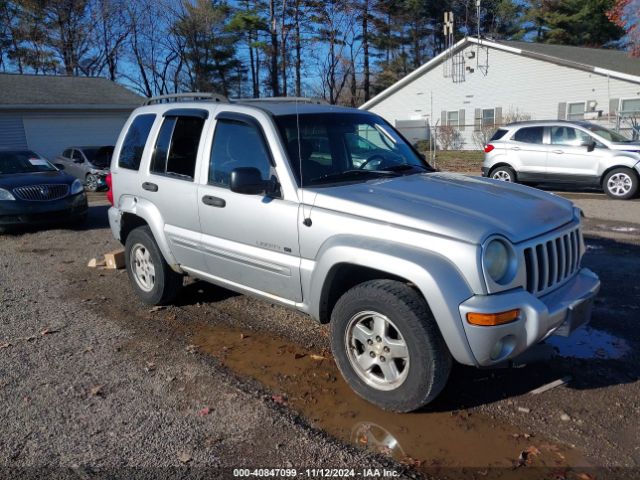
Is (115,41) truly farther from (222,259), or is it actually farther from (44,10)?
(222,259)

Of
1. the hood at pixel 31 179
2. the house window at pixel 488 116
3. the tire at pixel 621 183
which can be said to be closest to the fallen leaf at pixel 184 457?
the hood at pixel 31 179

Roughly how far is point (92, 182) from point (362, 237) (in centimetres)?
1639

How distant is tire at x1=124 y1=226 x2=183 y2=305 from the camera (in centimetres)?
554

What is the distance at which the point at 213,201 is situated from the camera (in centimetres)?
461

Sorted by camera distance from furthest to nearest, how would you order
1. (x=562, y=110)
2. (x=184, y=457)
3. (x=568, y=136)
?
(x=562, y=110) → (x=568, y=136) → (x=184, y=457)

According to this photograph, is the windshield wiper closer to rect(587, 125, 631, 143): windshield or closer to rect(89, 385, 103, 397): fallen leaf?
rect(89, 385, 103, 397): fallen leaf

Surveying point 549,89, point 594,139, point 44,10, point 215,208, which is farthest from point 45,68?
point 215,208

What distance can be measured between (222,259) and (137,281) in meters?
1.73

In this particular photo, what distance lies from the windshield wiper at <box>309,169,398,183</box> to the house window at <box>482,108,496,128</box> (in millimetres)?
26578

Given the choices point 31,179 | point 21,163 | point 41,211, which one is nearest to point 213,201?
point 41,211

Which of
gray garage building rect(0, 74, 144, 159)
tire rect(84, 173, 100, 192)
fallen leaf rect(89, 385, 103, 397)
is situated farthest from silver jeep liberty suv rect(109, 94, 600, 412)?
gray garage building rect(0, 74, 144, 159)

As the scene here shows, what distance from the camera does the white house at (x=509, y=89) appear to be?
81.6 feet

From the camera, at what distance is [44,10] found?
4088 centimetres

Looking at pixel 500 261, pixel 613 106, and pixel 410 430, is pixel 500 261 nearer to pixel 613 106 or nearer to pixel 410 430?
pixel 410 430
